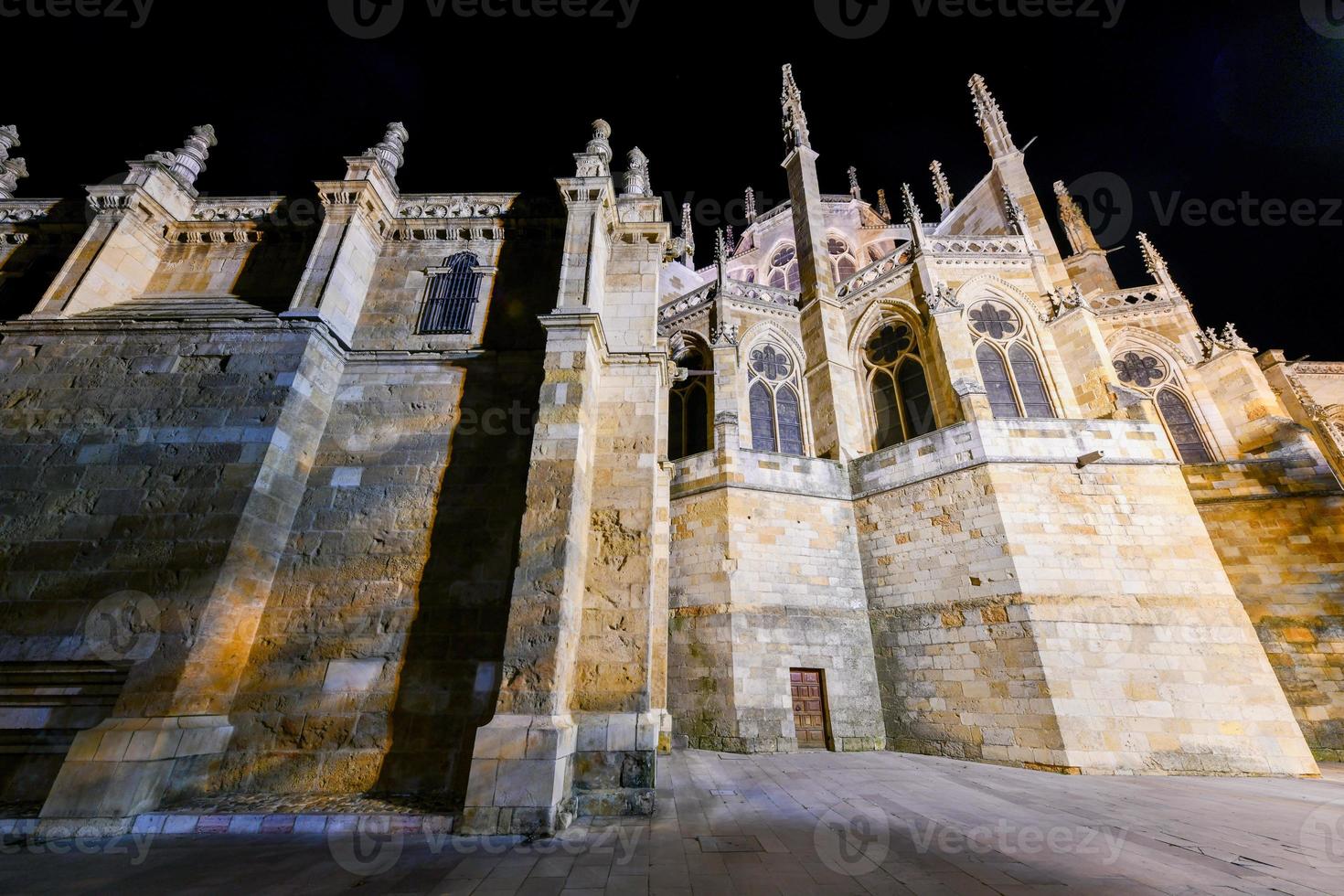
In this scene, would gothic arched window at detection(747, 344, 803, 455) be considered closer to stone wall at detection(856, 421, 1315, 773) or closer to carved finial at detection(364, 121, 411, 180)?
stone wall at detection(856, 421, 1315, 773)

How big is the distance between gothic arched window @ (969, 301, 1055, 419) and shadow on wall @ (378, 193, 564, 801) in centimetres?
1267

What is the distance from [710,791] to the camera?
→ 19.9 feet

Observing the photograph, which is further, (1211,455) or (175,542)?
(1211,455)

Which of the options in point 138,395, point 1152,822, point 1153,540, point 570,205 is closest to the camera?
point 1152,822

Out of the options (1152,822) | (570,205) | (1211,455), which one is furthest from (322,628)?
(1211,455)

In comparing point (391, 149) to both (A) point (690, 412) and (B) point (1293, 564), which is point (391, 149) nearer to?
(A) point (690, 412)

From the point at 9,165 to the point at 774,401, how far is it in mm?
19011

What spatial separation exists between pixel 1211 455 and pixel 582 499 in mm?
19291

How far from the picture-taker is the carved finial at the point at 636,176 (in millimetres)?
9109

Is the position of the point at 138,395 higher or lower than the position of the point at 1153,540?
higher

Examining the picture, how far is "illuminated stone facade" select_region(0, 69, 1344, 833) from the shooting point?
5332 millimetres

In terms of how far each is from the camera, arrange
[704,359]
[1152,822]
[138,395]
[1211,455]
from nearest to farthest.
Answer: [1152,822] < [138,395] < [1211,455] < [704,359]

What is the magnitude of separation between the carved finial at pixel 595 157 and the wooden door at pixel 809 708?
10382 millimetres

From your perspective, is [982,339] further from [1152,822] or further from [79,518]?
[79,518]
